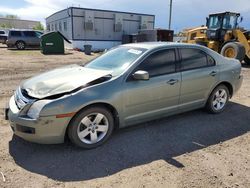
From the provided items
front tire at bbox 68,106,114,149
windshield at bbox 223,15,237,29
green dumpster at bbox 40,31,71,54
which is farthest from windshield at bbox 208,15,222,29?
front tire at bbox 68,106,114,149

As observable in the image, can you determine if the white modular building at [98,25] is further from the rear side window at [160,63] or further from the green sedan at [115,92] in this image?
the rear side window at [160,63]

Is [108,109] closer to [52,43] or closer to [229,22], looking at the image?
[229,22]

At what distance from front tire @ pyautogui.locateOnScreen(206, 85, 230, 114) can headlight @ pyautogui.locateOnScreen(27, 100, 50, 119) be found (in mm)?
3387

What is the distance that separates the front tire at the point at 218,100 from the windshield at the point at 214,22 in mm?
9694

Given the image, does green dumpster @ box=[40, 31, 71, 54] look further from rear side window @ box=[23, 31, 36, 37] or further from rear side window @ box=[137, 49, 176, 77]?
rear side window @ box=[137, 49, 176, 77]

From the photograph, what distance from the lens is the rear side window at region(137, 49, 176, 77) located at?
403 centimetres

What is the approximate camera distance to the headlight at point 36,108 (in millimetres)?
3172

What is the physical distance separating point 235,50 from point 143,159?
33.5 ft

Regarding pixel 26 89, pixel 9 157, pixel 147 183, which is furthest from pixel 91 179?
pixel 26 89

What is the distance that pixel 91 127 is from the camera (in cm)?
359

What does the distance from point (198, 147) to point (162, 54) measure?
5.55 ft

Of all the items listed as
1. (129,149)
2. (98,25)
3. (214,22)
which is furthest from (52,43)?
(129,149)

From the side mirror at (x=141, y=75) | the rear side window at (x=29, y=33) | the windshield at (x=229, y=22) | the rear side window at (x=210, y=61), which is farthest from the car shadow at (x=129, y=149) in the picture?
the rear side window at (x=29, y=33)

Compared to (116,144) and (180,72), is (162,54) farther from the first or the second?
(116,144)
